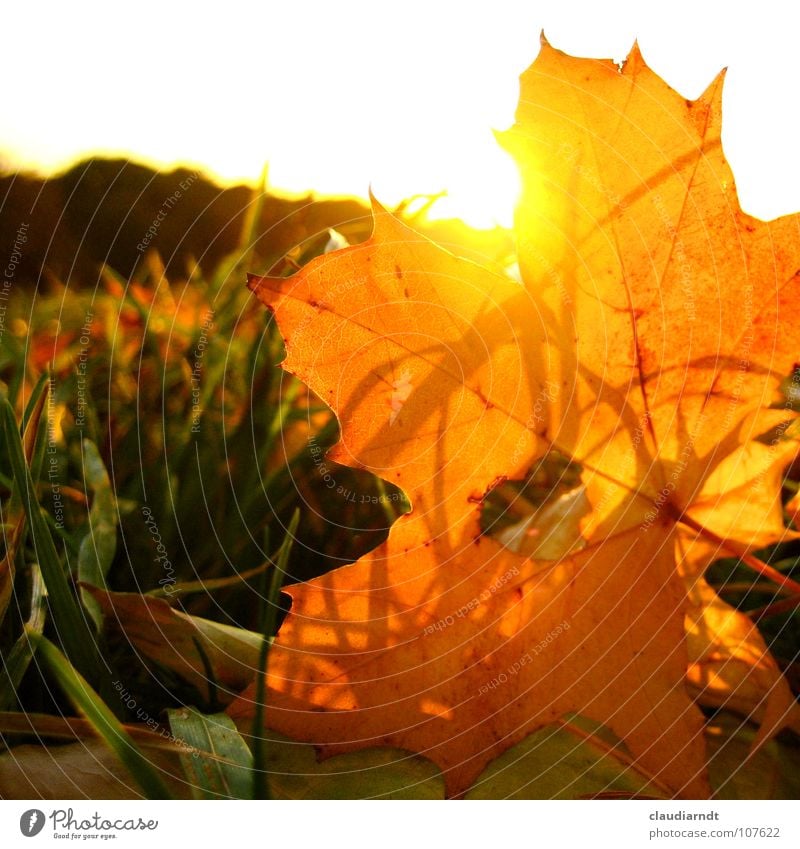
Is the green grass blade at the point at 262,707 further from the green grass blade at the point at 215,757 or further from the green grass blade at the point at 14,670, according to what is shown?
the green grass blade at the point at 14,670

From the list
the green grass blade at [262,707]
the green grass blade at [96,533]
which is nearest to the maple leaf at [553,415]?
the green grass blade at [262,707]

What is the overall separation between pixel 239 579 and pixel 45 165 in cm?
28

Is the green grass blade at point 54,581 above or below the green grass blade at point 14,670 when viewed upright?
above

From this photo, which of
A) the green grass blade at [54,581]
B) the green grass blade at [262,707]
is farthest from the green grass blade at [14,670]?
the green grass blade at [262,707]

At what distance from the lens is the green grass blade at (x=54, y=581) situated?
1.33ft

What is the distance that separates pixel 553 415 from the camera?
0.44 meters

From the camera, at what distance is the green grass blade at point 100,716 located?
1.25 feet

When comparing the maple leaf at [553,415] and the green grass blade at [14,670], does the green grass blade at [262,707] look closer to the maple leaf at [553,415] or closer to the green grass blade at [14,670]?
the maple leaf at [553,415]

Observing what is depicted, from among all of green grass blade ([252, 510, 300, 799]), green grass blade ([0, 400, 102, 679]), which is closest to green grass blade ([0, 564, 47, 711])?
green grass blade ([0, 400, 102, 679])

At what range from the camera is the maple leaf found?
414mm

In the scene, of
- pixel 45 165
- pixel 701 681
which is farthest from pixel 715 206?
pixel 45 165

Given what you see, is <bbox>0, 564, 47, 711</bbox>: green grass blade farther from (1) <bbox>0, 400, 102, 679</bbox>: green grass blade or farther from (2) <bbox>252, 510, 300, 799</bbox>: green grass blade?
(2) <bbox>252, 510, 300, 799</bbox>: green grass blade

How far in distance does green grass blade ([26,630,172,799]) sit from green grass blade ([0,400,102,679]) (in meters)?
0.02

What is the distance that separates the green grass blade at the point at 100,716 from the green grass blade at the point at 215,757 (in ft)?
0.06
